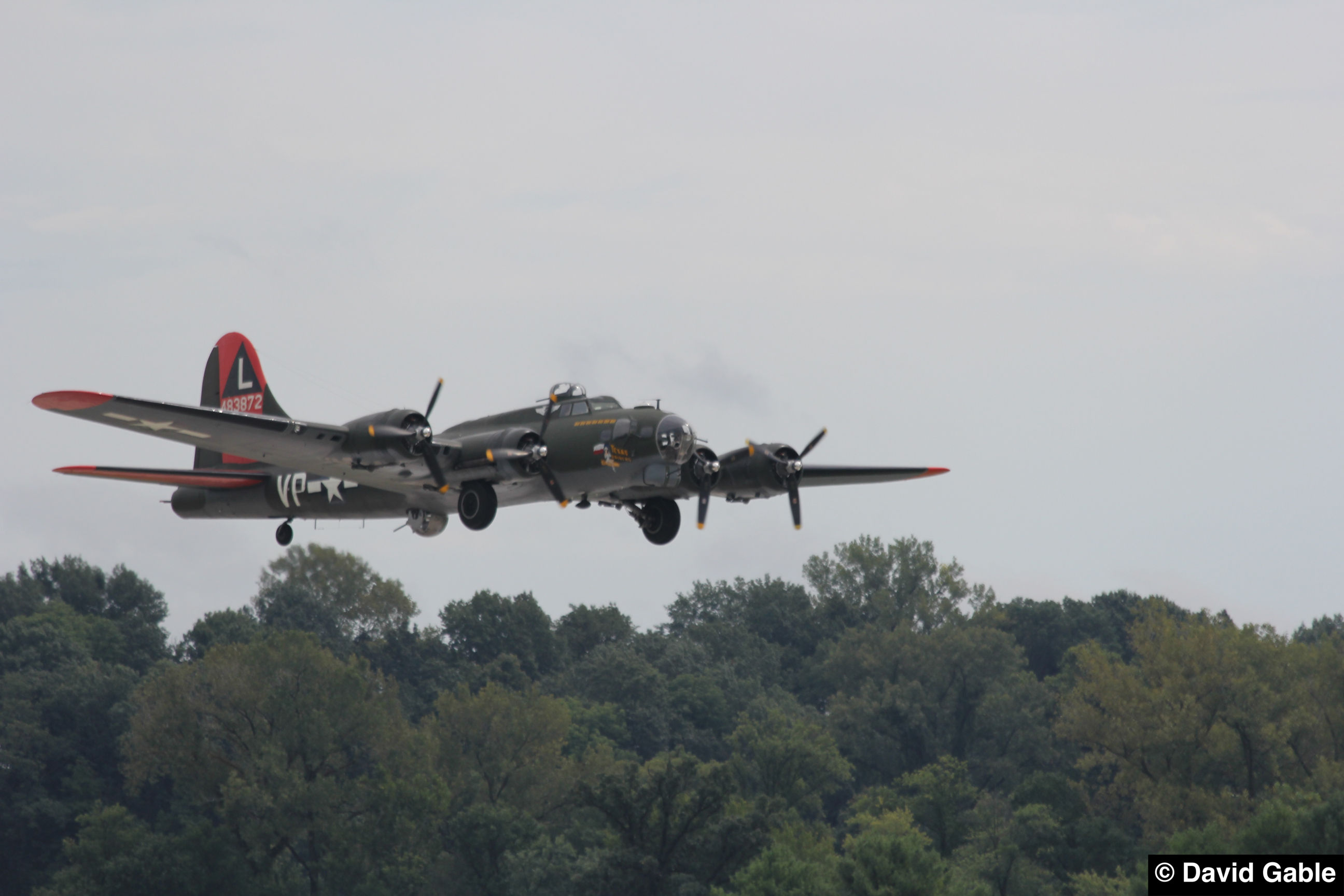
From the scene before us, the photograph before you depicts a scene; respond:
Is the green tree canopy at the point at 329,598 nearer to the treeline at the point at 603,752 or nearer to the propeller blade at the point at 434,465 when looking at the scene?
the treeline at the point at 603,752

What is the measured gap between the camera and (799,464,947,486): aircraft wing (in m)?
45.5

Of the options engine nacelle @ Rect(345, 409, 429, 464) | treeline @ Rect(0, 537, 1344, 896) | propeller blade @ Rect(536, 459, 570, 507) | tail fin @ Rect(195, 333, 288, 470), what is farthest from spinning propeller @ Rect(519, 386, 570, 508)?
treeline @ Rect(0, 537, 1344, 896)

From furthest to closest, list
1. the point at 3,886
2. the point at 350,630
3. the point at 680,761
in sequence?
the point at 350,630 < the point at 3,886 < the point at 680,761

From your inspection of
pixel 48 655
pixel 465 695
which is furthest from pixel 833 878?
pixel 48 655

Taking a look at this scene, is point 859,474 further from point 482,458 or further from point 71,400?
point 71,400

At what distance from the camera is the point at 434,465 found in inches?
1539

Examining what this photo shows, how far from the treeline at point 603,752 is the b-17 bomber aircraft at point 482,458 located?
45.4 metres

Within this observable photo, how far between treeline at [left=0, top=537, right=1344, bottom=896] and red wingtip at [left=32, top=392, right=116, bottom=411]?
55940 millimetres

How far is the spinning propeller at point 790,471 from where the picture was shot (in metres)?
41.8

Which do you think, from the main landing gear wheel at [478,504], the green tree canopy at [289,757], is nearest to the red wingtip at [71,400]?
the main landing gear wheel at [478,504]

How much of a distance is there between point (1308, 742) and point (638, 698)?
56.2m

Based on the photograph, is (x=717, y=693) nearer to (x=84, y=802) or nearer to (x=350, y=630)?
(x=350, y=630)

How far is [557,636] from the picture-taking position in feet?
511

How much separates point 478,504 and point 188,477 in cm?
1081
